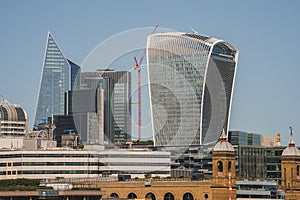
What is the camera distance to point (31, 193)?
148375mm

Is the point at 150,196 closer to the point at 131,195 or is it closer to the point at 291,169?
the point at 131,195

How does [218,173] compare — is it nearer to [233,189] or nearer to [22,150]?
[233,189]

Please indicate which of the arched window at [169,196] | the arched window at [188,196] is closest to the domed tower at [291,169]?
the arched window at [188,196]

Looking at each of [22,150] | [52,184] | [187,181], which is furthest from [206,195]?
[22,150]

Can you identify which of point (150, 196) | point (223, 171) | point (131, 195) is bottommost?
point (150, 196)

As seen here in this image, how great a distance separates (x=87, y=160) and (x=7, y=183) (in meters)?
28.5

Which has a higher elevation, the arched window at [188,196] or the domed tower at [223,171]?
the domed tower at [223,171]

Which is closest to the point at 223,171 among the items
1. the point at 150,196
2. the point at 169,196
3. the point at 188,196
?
the point at 188,196

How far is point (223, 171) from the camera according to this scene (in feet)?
483

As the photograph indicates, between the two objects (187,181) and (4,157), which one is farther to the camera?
(4,157)

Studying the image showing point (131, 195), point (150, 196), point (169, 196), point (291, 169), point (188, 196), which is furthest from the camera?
point (150, 196)

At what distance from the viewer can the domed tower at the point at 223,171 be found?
146 meters

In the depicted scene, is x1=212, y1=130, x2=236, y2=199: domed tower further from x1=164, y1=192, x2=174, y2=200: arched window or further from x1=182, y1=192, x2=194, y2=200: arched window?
x1=164, y1=192, x2=174, y2=200: arched window

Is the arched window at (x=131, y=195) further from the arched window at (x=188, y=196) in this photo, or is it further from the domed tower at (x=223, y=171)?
the domed tower at (x=223, y=171)
